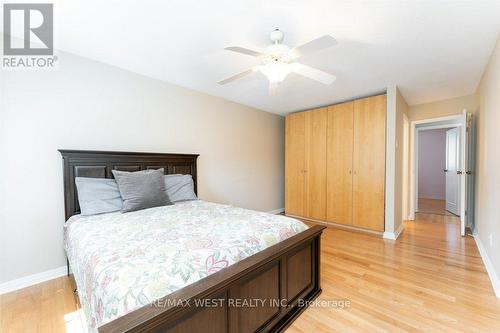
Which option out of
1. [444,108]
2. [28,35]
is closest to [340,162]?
[444,108]

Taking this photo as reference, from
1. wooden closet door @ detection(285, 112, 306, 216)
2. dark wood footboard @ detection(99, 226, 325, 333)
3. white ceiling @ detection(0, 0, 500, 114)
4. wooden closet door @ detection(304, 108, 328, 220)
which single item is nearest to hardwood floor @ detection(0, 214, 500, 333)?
dark wood footboard @ detection(99, 226, 325, 333)

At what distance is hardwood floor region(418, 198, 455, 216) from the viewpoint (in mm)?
5112

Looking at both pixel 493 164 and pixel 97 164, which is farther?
pixel 97 164

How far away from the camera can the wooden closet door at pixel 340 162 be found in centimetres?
379

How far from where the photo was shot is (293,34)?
197 centimetres

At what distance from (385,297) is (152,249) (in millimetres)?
1932

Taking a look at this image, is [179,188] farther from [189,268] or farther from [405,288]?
[405,288]

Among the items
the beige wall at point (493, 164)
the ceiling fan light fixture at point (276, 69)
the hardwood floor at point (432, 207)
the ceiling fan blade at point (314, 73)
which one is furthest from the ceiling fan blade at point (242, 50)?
the hardwood floor at point (432, 207)

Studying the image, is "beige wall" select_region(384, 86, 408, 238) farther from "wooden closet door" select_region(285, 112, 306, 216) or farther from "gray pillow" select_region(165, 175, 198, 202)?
"gray pillow" select_region(165, 175, 198, 202)

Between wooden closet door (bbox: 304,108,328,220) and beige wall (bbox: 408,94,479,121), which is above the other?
beige wall (bbox: 408,94,479,121)

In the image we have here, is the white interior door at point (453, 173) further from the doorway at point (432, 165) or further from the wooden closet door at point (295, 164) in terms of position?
the wooden closet door at point (295, 164)

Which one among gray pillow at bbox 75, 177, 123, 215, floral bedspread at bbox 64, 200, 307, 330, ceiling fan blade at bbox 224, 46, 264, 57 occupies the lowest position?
floral bedspread at bbox 64, 200, 307, 330

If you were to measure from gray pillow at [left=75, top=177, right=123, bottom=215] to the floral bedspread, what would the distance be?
0.34 ft

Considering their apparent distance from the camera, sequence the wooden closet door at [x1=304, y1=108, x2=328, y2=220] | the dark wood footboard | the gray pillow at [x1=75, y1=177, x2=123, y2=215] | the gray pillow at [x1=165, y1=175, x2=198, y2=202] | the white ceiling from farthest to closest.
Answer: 1. the wooden closet door at [x1=304, y1=108, x2=328, y2=220]
2. the gray pillow at [x1=165, y1=175, x2=198, y2=202]
3. the gray pillow at [x1=75, y1=177, x2=123, y2=215]
4. the white ceiling
5. the dark wood footboard
